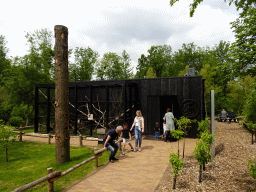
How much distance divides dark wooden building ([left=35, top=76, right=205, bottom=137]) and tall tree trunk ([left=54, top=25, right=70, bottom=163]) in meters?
4.51

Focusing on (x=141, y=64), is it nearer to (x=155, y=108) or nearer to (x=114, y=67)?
(x=114, y=67)

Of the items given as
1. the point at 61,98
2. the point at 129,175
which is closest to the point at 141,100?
the point at 61,98

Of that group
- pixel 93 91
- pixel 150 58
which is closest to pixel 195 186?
pixel 93 91

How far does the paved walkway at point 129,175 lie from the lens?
513 cm

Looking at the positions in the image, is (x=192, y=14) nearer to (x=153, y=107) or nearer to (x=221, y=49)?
(x=153, y=107)

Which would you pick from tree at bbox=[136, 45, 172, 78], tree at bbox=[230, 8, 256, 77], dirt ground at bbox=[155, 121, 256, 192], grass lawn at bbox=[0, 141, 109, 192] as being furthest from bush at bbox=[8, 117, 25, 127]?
tree at bbox=[136, 45, 172, 78]

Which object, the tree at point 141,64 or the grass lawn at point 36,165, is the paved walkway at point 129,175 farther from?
the tree at point 141,64

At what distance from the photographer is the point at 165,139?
1138 centimetres

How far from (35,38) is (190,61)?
37444 millimetres

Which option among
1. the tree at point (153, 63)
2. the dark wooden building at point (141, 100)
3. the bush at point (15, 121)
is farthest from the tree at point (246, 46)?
the tree at point (153, 63)

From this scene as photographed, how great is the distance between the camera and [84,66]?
146ft

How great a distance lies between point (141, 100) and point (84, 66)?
111ft

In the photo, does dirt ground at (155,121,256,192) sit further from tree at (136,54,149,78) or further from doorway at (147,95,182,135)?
tree at (136,54,149,78)

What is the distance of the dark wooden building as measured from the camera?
12086 mm
